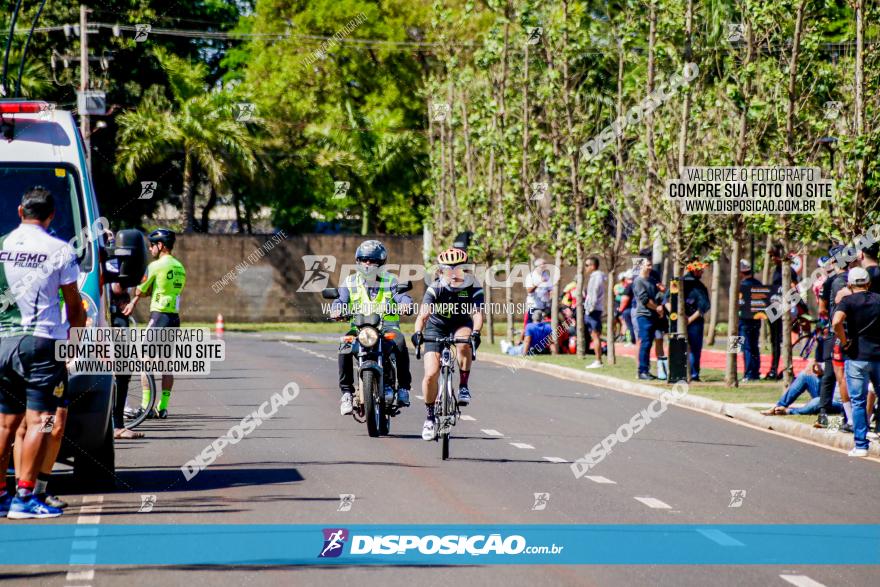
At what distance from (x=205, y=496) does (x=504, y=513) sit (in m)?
2.34

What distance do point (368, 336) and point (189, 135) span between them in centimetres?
3666

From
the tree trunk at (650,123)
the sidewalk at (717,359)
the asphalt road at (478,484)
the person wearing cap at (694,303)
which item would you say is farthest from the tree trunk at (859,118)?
the sidewalk at (717,359)

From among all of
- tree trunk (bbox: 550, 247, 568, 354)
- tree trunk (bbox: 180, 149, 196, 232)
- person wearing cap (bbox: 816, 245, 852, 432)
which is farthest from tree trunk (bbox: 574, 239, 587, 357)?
tree trunk (bbox: 180, 149, 196, 232)

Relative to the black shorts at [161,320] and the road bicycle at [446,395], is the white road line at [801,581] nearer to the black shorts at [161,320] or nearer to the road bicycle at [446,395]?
the road bicycle at [446,395]

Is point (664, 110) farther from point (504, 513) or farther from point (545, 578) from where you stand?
point (545, 578)

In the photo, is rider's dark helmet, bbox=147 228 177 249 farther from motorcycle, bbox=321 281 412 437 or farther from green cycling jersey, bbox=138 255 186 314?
motorcycle, bbox=321 281 412 437

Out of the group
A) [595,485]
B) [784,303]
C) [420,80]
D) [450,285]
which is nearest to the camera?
[595,485]

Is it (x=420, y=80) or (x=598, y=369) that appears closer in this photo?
(x=598, y=369)

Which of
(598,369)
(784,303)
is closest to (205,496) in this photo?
(784,303)

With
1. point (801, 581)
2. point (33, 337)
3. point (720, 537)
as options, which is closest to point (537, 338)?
point (720, 537)

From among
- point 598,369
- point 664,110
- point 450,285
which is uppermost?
point 664,110

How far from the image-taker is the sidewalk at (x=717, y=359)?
1079 inches

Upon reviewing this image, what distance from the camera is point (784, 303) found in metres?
20.8

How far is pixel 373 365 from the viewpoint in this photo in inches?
568
